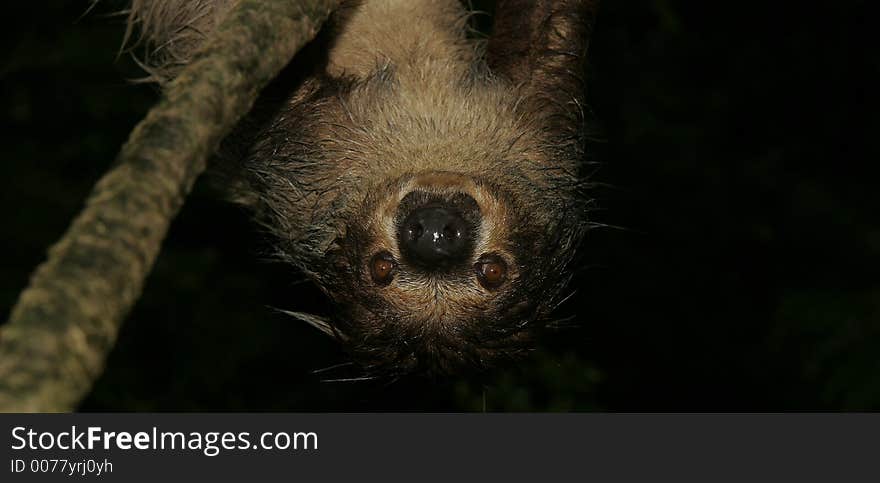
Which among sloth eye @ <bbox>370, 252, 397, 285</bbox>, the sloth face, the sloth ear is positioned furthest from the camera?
the sloth ear

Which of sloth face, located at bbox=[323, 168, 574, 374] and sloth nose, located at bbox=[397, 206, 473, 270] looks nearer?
sloth nose, located at bbox=[397, 206, 473, 270]

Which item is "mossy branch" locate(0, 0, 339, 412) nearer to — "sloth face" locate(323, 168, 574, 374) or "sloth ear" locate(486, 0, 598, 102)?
"sloth face" locate(323, 168, 574, 374)

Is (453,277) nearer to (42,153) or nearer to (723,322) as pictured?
(42,153)

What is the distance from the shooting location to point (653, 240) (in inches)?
299

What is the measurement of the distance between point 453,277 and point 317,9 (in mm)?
2207

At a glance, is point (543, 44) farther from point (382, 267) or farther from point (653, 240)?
point (653, 240)

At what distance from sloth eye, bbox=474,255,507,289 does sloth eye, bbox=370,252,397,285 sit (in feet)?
1.19

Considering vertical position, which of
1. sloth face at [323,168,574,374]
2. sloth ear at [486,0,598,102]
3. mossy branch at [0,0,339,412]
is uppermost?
sloth ear at [486,0,598,102]

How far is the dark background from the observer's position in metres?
6.26

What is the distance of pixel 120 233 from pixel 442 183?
2.69 meters

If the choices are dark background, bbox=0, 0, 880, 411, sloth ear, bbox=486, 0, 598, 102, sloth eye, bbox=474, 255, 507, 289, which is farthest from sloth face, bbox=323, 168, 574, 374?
dark background, bbox=0, 0, 880, 411

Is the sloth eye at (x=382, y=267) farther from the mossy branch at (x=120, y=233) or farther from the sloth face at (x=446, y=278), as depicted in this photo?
the mossy branch at (x=120, y=233)

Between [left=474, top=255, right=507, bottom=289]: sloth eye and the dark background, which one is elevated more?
the dark background

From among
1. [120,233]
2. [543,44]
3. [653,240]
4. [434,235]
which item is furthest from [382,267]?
[653,240]
